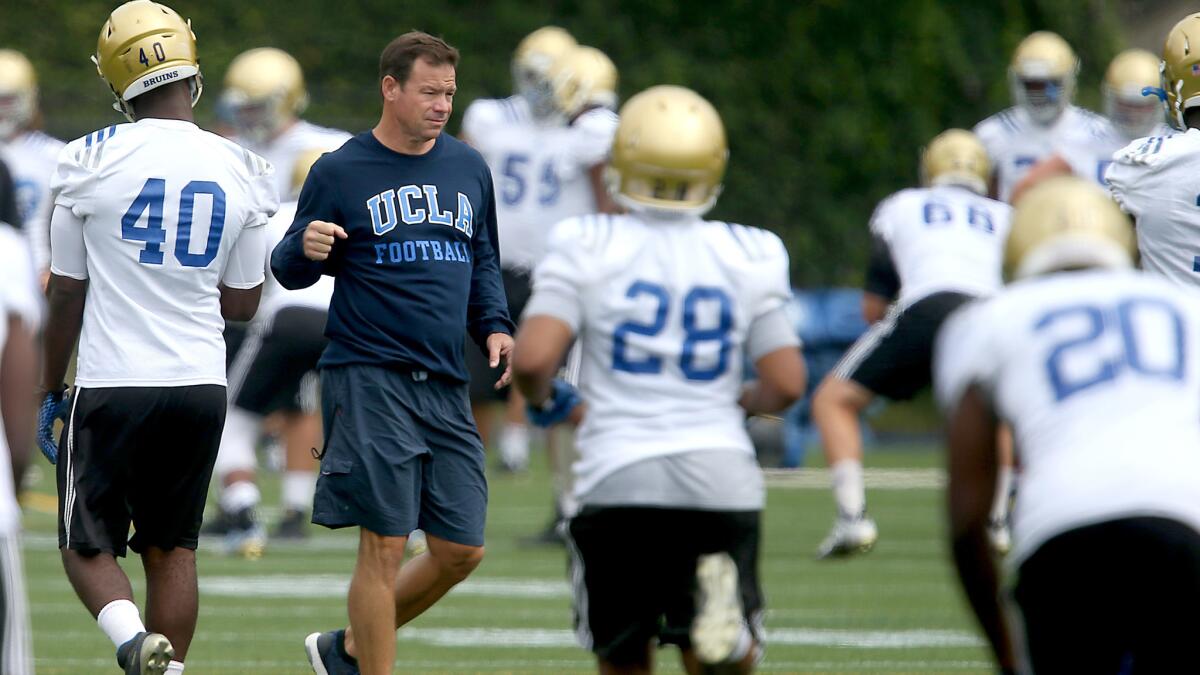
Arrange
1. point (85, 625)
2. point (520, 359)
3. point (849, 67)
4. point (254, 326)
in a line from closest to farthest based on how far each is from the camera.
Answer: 1. point (520, 359)
2. point (85, 625)
3. point (254, 326)
4. point (849, 67)

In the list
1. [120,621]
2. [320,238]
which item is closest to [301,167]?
[320,238]

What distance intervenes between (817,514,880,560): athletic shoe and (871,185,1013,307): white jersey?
100 cm

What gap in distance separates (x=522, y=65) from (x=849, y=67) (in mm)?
12730

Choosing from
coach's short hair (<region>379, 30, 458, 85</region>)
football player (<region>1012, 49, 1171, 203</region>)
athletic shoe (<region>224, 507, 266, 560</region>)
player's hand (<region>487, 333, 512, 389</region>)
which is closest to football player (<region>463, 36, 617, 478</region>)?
athletic shoe (<region>224, 507, 266, 560</region>)

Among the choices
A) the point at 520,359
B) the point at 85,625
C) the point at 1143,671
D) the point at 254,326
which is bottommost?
the point at 85,625

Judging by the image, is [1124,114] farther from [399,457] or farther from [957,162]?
[399,457]

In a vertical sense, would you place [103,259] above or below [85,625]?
above

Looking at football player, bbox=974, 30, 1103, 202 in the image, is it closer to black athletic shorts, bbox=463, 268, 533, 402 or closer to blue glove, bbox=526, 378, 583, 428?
black athletic shorts, bbox=463, 268, 533, 402

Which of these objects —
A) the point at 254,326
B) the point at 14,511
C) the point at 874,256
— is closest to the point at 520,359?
the point at 14,511

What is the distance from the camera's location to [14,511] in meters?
4.02

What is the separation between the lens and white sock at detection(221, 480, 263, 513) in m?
10.4

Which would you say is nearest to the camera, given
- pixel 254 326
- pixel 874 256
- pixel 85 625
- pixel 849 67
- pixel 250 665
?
pixel 250 665

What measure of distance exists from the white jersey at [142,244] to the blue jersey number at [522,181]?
5.50 m

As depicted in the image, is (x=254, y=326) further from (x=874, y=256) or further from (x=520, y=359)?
(x=520, y=359)
